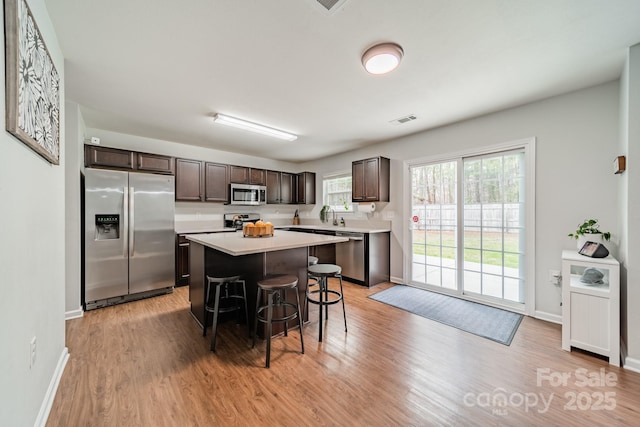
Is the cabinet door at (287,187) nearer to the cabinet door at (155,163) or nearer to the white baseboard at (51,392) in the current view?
the cabinet door at (155,163)

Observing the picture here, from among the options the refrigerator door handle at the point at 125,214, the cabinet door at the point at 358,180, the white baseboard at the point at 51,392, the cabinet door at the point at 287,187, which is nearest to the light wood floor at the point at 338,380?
the white baseboard at the point at 51,392

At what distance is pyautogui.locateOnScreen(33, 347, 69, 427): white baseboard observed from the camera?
4.69 feet

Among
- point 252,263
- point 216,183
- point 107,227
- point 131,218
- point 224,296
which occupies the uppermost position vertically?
point 216,183

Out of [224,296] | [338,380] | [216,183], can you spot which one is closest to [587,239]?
[338,380]

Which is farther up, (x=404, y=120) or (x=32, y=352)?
(x=404, y=120)

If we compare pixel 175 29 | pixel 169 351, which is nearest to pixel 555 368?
pixel 169 351

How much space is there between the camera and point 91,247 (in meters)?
3.19

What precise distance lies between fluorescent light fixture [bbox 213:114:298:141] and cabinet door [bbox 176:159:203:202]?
1.41m

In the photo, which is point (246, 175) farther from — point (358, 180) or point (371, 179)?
point (371, 179)

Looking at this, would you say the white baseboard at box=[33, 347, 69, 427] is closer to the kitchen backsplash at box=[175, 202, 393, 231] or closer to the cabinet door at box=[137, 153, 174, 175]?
the cabinet door at box=[137, 153, 174, 175]

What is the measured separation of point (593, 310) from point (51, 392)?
13.6 feet

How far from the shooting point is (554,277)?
110 inches

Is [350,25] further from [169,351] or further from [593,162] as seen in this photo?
[169,351]

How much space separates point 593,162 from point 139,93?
4.85 m
